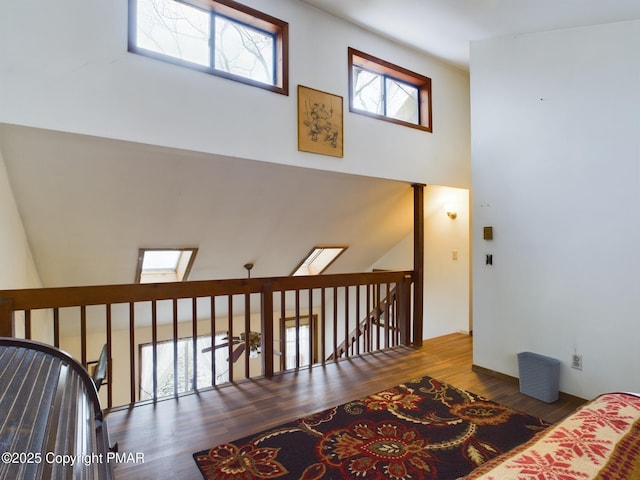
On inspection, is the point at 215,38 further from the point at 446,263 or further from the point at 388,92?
the point at 446,263

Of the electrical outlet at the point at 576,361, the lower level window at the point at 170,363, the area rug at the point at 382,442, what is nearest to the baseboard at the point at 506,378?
the electrical outlet at the point at 576,361

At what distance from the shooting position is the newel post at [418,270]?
14.2ft

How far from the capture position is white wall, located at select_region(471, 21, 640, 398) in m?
2.61

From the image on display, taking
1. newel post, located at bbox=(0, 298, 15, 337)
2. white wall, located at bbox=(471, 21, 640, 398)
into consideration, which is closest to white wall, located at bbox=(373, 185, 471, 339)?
white wall, located at bbox=(471, 21, 640, 398)

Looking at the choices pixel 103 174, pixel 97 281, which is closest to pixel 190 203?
pixel 103 174

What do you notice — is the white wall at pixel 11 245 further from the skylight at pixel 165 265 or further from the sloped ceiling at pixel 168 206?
the skylight at pixel 165 265

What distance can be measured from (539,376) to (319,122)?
2.99 meters

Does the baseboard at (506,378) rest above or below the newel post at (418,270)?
below

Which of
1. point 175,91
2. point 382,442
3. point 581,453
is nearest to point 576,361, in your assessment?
point 382,442

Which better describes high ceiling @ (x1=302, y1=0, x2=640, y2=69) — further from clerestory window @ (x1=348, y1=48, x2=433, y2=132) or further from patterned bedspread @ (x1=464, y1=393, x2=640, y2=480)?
patterned bedspread @ (x1=464, y1=393, x2=640, y2=480)

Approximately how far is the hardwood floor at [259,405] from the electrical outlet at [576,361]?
0.27m

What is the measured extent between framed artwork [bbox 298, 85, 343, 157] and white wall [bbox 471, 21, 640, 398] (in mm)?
1425

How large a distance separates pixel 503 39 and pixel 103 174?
3.97 metres

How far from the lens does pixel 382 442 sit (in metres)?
2.18
